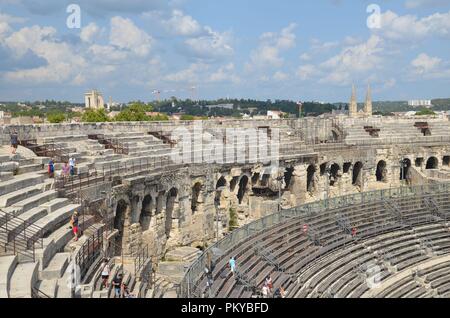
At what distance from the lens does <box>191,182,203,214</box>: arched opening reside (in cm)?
3231

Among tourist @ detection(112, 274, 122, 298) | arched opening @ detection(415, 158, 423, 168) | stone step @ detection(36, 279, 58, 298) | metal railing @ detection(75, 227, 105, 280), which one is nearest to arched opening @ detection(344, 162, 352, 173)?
arched opening @ detection(415, 158, 423, 168)

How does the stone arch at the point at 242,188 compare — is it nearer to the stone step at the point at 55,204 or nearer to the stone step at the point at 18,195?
the stone step at the point at 55,204

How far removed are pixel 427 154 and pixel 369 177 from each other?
6.89 m

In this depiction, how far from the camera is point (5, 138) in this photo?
26.0m

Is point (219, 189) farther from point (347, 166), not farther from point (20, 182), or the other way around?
point (20, 182)

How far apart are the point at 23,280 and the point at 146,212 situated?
15.2 m

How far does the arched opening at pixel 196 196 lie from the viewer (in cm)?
3231

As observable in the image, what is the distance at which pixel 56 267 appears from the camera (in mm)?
14430

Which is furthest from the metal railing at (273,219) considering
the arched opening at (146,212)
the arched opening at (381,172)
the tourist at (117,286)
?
the arched opening at (381,172)

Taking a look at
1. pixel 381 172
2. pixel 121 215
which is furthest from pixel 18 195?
pixel 381 172
